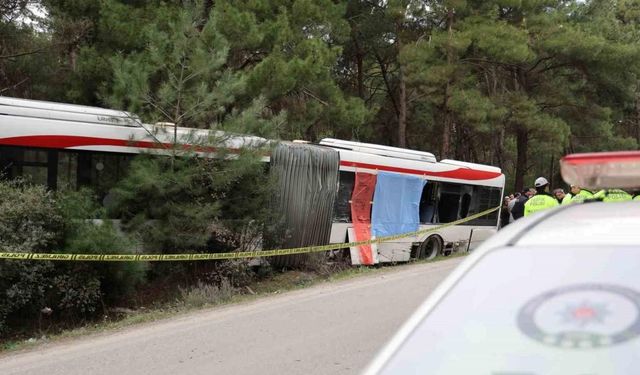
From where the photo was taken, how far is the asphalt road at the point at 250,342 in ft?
19.4

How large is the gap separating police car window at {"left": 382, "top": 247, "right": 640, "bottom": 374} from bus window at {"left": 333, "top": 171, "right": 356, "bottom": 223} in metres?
11.9

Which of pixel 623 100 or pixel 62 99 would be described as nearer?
pixel 62 99

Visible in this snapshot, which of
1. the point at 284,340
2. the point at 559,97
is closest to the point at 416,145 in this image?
the point at 559,97

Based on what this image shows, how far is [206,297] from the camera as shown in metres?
10.0

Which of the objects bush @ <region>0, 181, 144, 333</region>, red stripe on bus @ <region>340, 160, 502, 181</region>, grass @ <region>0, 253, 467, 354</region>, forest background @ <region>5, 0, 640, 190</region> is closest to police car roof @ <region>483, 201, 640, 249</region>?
grass @ <region>0, 253, 467, 354</region>

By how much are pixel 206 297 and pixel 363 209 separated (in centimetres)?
556

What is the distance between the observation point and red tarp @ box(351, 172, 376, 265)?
47.0ft

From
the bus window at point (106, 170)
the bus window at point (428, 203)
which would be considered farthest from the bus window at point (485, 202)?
the bus window at point (106, 170)

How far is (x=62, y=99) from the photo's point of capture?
58.7ft

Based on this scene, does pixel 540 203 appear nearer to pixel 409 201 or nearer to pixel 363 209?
pixel 363 209

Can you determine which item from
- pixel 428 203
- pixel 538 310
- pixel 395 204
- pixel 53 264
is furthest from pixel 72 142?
pixel 538 310

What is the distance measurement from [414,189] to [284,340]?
947cm

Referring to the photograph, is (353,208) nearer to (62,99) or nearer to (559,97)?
(62,99)

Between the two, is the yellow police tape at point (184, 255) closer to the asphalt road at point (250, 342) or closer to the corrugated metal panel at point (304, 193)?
the corrugated metal panel at point (304, 193)
